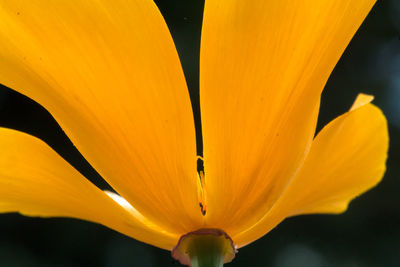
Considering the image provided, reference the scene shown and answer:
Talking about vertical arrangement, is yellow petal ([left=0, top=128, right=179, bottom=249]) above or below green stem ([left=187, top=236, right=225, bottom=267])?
above

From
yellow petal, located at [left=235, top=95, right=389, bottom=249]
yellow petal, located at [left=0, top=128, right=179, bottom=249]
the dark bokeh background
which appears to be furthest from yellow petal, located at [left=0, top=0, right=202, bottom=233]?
the dark bokeh background

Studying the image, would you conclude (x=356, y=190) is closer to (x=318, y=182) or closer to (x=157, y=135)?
(x=318, y=182)

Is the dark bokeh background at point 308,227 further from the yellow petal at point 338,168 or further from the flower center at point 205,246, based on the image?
the flower center at point 205,246

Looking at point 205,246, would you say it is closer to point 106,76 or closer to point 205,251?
point 205,251

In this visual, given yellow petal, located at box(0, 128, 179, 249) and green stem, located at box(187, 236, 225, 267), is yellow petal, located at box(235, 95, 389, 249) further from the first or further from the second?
yellow petal, located at box(0, 128, 179, 249)

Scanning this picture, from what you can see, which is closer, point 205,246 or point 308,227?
point 205,246

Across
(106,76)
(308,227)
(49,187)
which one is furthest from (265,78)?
(308,227)

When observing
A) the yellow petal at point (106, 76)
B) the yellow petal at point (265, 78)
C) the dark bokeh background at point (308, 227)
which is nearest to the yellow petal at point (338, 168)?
the yellow petal at point (265, 78)

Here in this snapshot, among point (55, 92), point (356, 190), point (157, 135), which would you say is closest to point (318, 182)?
point (356, 190)
